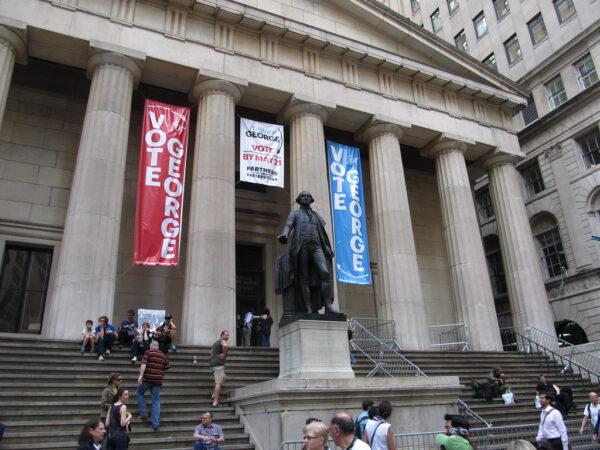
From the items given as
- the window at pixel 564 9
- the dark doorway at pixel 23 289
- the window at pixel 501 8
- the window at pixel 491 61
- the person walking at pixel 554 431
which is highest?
the window at pixel 501 8

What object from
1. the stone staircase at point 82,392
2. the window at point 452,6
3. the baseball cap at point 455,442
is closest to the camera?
the baseball cap at point 455,442

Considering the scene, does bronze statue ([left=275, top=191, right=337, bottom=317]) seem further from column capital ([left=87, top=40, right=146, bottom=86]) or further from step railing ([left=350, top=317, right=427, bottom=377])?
column capital ([left=87, top=40, right=146, bottom=86])

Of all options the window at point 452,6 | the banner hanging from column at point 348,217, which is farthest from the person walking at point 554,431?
the window at point 452,6

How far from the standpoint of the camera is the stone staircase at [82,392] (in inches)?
337

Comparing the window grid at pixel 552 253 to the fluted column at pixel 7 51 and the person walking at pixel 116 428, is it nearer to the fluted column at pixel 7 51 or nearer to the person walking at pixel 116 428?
the person walking at pixel 116 428

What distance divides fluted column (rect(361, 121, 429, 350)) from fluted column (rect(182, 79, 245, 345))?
20.5 ft

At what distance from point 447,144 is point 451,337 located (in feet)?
28.2

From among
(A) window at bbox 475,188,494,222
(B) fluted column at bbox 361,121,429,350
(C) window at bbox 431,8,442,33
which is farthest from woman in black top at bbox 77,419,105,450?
(C) window at bbox 431,8,442,33

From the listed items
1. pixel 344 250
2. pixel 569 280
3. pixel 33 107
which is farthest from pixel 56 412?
pixel 569 280

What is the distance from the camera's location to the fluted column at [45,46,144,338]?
1347 cm

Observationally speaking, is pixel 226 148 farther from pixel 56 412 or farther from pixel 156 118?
pixel 56 412

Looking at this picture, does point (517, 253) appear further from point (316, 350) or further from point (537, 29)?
point (537, 29)

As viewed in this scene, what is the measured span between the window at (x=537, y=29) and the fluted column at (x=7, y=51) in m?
28.2

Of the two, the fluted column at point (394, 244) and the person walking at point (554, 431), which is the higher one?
the fluted column at point (394, 244)
